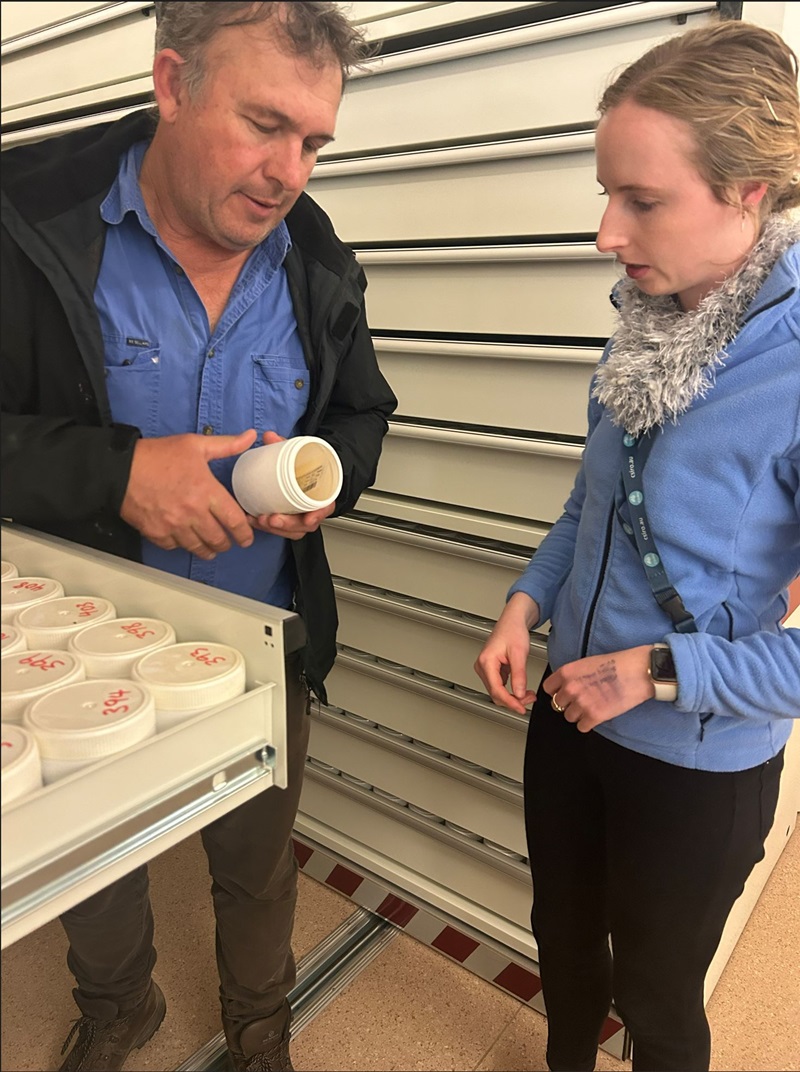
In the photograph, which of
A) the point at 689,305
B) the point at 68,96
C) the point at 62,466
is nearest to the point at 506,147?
the point at 689,305

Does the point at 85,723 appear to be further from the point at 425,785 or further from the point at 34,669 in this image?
the point at 425,785

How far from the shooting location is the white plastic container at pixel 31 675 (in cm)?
63

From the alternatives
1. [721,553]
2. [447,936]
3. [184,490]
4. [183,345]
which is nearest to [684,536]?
[721,553]

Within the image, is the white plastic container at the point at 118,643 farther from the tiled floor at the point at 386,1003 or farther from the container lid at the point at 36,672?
the tiled floor at the point at 386,1003

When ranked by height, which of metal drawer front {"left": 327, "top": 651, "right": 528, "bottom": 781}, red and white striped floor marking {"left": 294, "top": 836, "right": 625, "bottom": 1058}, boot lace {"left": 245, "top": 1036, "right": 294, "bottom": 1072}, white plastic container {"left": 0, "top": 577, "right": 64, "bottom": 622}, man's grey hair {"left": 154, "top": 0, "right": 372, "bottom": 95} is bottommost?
red and white striped floor marking {"left": 294, "top": 836, "right": 625, "bottom": 1058}

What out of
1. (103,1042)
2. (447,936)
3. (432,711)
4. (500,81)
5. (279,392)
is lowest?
(447,936)

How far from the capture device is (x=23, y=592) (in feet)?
2.62

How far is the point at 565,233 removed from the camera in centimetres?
134

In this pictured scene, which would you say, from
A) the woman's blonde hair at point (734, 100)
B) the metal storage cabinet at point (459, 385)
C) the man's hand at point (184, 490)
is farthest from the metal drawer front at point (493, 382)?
the man's hand at point (184, 490)

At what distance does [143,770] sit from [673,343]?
28.7 inches

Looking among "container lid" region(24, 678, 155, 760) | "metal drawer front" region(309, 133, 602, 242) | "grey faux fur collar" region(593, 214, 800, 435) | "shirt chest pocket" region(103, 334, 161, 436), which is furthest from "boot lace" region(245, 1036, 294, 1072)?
"metal drawer front" region(309, 133, 602, 242)

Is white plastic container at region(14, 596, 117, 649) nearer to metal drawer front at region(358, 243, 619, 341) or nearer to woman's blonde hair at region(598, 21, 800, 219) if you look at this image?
woman's blonde hair at region(598, 21, 800, 219)

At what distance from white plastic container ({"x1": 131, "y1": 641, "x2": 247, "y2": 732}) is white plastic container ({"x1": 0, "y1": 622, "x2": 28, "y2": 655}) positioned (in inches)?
4.2

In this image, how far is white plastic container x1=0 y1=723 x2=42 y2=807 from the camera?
541mm
